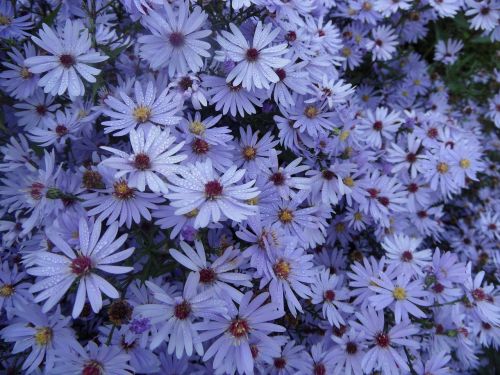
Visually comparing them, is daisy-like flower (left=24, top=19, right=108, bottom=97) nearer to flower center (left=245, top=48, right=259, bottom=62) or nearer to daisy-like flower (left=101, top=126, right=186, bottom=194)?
daisy-like flower (left=101, top=126, right=186, bottom=194)

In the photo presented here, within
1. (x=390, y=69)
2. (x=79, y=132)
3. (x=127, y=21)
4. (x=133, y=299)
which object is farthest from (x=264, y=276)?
(x=390, y=69)

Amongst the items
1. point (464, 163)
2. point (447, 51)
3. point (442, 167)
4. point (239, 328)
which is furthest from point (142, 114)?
point (447, 51)

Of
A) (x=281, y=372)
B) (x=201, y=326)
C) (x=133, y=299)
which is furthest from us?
(x=281, y=372)

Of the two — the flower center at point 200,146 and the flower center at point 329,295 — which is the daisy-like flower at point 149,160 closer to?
the flower center at point 200,146

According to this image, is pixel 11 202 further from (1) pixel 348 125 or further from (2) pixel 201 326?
(1) pixel 348 125

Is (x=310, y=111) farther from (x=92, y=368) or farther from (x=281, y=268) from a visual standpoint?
(x=92, y=368)

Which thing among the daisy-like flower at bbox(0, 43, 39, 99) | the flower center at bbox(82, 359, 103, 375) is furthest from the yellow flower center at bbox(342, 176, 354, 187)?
the daisy-like flower at bbox(0, 43, 39, 99)
